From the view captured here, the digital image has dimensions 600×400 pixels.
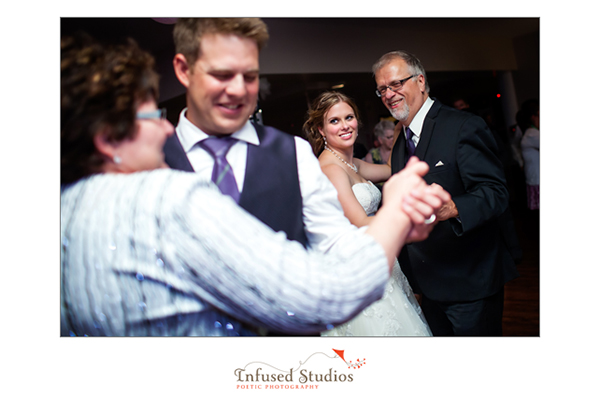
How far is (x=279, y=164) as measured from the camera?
3.52 ft

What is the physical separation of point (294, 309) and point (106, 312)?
1.61ft

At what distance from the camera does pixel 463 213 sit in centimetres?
134

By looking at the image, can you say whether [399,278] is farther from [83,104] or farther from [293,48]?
[83,104]

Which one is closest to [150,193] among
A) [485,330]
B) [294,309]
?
[294,309]

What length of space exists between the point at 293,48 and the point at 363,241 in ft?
2.50

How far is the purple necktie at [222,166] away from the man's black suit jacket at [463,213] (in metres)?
0.76

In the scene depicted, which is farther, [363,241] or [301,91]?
[301,91]

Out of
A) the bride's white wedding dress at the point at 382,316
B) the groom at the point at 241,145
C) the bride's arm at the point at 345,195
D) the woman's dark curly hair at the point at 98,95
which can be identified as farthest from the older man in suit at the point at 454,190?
the woman's dark curly hair at the point at 98,95

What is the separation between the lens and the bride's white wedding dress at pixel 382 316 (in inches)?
61.6
